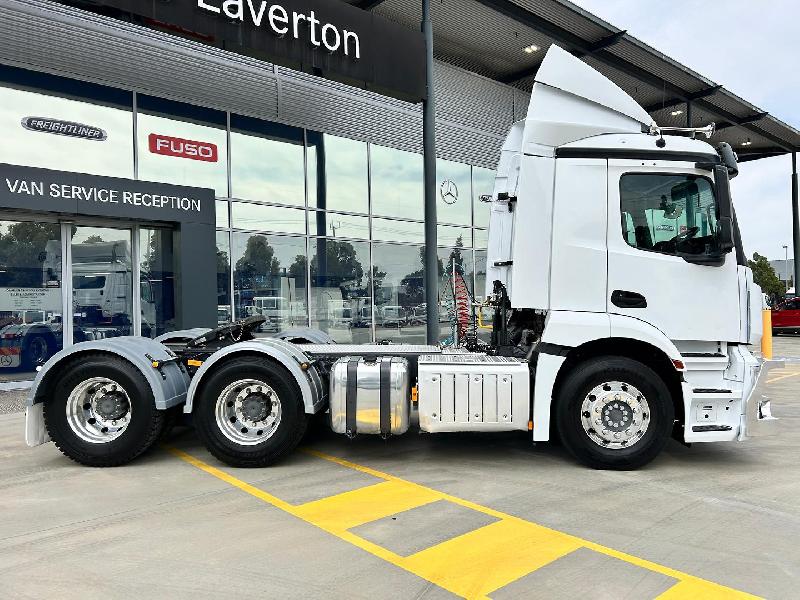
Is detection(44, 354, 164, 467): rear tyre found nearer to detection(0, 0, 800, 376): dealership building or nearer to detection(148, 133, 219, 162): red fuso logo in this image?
detection(0, 0, 800, 376): dealership building

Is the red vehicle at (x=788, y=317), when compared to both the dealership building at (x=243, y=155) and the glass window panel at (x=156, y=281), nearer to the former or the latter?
the dealership building at (x=243, y=155)

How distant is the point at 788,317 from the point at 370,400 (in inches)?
975

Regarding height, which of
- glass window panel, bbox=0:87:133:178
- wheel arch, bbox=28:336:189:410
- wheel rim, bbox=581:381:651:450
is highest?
glass window panel, bbox=0:87:133:178

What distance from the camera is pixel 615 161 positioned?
561cm

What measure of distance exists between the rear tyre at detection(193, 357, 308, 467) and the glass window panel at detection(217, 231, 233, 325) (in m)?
8.01

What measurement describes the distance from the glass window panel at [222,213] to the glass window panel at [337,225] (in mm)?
2426

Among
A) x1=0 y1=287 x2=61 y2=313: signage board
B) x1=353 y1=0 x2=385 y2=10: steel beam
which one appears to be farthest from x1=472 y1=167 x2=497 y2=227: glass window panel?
x1=0 y1=287 x2=61 y2=313: signage board

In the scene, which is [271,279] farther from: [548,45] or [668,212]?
[548,45]

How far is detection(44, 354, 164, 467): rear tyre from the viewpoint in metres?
5.66

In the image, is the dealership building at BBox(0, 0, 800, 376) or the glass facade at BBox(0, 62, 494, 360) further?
the glass facade at BBox(0, 62, 494, 360)

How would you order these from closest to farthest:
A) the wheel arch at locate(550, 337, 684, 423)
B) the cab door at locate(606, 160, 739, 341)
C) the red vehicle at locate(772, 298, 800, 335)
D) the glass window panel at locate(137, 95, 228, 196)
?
the cab door at locate(606, 160, 739, 341) < the wheel arch at locate(550, 337, 684, 423) < the glass window panel at locate(137, 95, 228, 196) < the red vehicle at locate(772, 298, 800, 335)

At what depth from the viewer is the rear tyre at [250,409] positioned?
5.60 metres

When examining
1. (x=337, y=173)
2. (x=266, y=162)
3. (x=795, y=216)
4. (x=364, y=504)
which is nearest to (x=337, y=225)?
(x=337, y=173)

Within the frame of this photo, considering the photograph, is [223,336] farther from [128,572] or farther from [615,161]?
[615,161]
